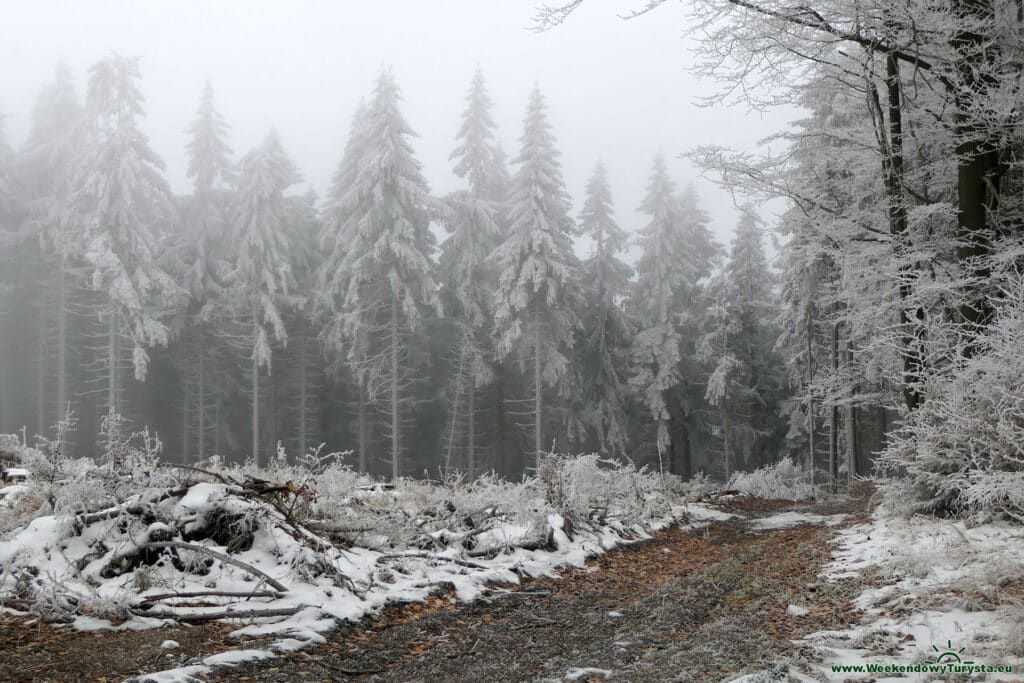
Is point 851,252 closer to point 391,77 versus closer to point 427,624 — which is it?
point 427,624

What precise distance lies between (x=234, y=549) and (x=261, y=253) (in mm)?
22263

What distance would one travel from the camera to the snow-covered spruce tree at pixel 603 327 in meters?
29.2

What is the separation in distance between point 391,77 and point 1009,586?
950 inches

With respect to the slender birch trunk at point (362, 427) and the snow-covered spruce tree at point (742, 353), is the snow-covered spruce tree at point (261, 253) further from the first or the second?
the snow-covered spruce tree at point (742, 353)

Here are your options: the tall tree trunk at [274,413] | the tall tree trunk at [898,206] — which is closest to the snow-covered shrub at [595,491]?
the tall tree trunk at [898,206]

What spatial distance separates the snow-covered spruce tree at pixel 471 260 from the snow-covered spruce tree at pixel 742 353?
10077 millimetres

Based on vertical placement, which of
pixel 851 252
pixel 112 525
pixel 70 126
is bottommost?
pixel 112 525

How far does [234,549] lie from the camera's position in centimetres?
591

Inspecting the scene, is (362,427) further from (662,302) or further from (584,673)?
(584,673)

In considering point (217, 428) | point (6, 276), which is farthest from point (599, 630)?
point (6, 276)

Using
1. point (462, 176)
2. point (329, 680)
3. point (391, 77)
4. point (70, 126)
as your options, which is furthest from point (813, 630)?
point (70, 126)

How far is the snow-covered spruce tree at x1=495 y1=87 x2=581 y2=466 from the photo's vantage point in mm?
24359

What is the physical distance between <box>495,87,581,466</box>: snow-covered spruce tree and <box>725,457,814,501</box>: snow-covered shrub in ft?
23.2

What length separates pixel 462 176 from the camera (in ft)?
95.8
